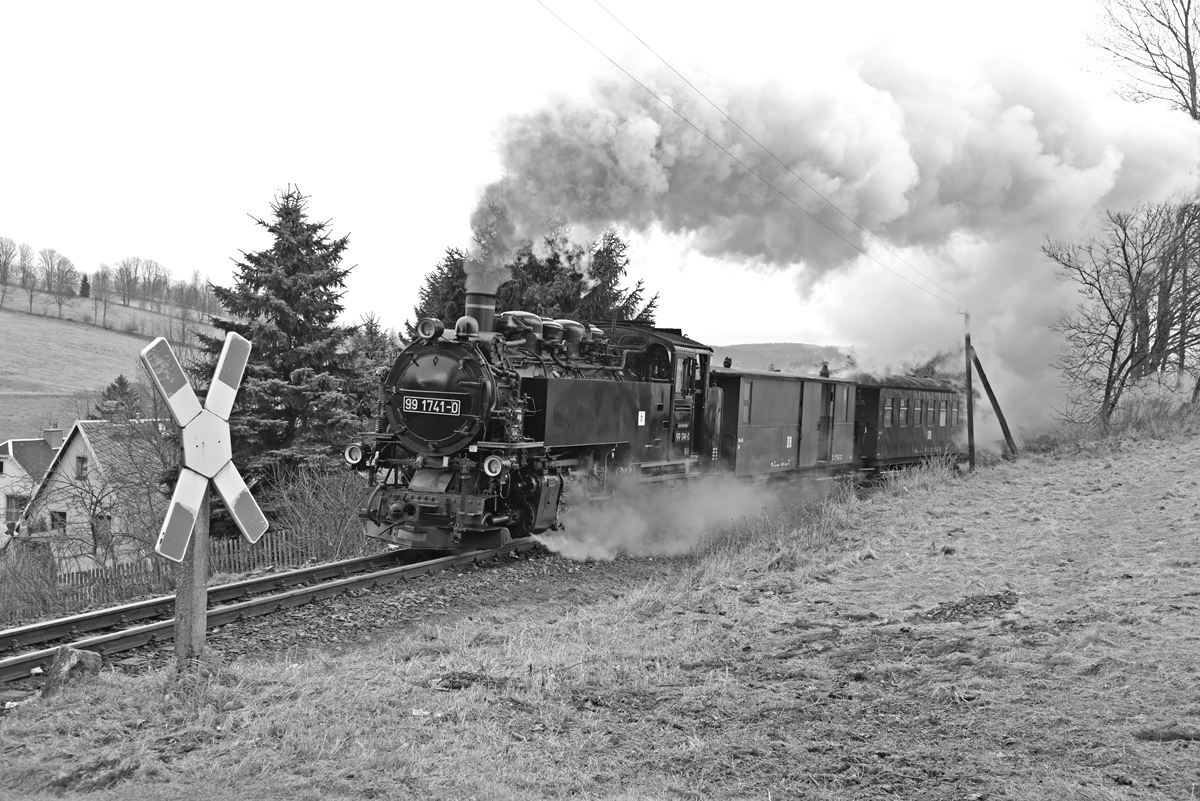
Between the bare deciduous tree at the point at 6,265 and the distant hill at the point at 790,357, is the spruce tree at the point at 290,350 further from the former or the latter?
the bare deciduous tree at the point at 6,265

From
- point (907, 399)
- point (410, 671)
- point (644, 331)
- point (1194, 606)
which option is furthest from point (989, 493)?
point (410, 671)

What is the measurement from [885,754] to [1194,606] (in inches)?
A: 132

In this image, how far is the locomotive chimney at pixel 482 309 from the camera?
1110cm

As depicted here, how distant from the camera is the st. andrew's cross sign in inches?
186

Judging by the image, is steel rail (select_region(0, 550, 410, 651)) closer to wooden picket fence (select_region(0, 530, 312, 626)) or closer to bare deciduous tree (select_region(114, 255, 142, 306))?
wooden picket fence (select_region(0, 530, 312, 626))

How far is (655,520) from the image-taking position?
44.7ft

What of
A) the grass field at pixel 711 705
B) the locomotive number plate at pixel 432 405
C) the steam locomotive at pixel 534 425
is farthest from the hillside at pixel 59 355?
the grass field at pixel 711 705

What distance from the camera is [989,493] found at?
48.4ft

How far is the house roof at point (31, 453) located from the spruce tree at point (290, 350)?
25.5 meters

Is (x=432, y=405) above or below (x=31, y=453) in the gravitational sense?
above

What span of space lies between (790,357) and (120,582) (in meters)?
20.5

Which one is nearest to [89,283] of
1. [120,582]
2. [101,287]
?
[101,287]

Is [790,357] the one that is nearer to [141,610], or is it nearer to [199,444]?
[141,610]

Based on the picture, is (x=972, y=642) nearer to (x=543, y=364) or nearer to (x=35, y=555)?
(x=543, y=364)
